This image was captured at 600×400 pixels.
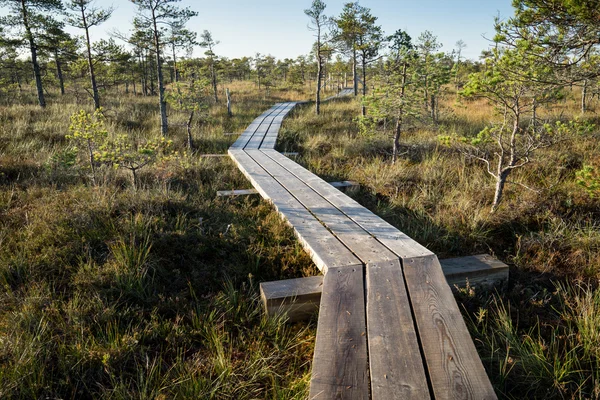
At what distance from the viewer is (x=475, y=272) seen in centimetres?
304

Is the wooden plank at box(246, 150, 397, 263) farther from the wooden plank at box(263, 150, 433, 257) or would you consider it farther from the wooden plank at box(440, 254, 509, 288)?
the wooden plank at box(440, 254, 509, 288)

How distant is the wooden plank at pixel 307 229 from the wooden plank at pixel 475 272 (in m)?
0.88

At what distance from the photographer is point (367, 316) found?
226 centimetres

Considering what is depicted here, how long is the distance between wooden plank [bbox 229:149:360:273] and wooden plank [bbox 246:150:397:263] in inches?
3.1

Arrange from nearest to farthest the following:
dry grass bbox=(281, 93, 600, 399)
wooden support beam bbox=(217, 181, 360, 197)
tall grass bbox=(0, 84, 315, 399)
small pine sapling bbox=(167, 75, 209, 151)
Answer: tall grass bbox=(0, 84, 315, 399)
dry grass bbox=(281, 93, 600, 399)
wooden support beam bbox=(217, 181, 360, 197)
small pine sapling bbox=(167, 75, 209, 151)

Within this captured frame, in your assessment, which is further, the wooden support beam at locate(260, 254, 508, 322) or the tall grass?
the wooden support beam at locate(260, 254, 508, 322)

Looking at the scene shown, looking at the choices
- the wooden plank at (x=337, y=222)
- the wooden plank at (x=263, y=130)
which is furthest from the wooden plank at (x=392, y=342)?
the wooden plank at (x=263, y=130)

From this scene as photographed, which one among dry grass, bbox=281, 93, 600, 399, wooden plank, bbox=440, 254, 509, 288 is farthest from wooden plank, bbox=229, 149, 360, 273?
dry grass, bbox=281, 93, 600, 399

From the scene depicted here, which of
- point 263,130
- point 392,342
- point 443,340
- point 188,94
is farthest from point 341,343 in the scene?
point 263,130

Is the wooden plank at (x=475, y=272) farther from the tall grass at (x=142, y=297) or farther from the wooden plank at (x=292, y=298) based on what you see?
the tall grass at (x=142, y=297)

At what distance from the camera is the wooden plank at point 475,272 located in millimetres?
3027

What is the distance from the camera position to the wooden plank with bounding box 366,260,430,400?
1.72 meters

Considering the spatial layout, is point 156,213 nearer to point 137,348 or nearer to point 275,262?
point 275,262

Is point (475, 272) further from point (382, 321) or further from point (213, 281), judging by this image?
point (213, 281)
